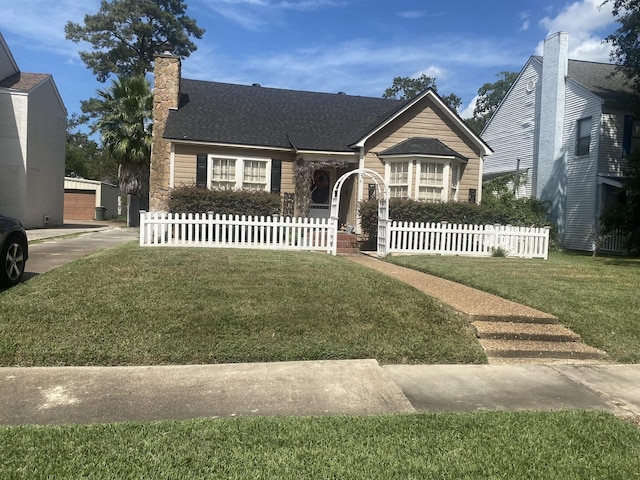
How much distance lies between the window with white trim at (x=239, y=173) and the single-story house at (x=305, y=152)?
3 centimetres

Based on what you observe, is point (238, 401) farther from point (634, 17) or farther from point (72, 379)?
point (634, 17)

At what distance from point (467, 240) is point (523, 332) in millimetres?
8337

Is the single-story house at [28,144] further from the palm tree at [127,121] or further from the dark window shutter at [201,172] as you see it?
the dark window shutter at [201,172]

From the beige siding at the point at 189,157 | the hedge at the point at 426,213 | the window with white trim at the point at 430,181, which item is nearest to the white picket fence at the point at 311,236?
the hedge at the point at 426,213

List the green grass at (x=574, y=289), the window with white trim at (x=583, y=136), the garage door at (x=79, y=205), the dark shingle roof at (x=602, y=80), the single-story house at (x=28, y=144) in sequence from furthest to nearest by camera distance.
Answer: the garage door at (x=79, y=205) → the single-story house at (x=28, y=144) → the window with white trim at (x=583, y=136) → the dark shingle roof at (x=602, y=80) → the green grass at (x=574, y=289)

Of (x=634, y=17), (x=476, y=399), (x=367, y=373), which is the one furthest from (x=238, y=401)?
(x=634, y=17)

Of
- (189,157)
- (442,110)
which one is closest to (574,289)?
(442,110)

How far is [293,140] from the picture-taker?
55.6 ft

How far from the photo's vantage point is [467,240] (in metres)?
14.2

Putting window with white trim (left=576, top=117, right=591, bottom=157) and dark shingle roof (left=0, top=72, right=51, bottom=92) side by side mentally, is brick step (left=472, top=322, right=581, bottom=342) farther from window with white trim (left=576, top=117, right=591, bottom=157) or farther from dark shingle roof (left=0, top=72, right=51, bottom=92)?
dark shingle roof (left=0, top=72, right=51, bottom=92)

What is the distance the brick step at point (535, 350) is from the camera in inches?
225

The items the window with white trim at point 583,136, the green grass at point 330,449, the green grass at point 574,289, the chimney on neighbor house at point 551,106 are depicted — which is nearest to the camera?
the green grass at point 330,449

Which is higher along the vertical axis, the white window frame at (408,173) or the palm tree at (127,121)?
the palm tree at (127,121)

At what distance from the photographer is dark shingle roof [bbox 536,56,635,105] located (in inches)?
747
